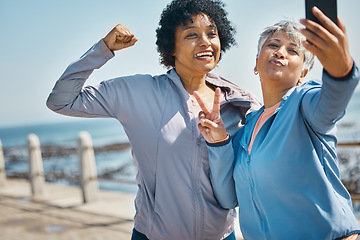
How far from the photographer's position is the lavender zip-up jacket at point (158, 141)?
204 centimetres

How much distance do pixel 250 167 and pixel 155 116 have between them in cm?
60

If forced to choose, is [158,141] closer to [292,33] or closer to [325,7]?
[292,33]

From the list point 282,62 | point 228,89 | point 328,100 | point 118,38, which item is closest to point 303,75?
point 282,62

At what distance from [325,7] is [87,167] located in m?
5.59

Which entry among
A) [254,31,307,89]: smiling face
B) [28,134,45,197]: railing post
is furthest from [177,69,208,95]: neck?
[28,134,45,197]: railing post

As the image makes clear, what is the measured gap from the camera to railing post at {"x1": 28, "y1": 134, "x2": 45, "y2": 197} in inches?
289

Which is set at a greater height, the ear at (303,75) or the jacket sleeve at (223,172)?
the ear at (303,75)

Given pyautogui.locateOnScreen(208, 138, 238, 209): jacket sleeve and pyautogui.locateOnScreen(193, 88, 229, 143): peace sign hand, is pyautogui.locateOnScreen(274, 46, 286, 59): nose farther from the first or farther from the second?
pyautogui.locateOnScreen(208, 138, 238, 209): jacket sleeve

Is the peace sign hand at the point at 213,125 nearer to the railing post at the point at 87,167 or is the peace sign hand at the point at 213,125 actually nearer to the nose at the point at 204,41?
the nose at the point at 204,41

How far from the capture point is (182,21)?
7.25 ft

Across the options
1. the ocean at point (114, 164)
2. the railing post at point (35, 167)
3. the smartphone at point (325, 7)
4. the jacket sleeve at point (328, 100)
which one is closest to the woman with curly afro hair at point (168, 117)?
the jacket sleeve at point (328, 100)

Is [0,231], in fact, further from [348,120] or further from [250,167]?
[348,120]

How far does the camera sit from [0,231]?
5.30 m

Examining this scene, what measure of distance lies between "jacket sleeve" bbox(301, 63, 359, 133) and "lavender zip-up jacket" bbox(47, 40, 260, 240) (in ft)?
2.31
